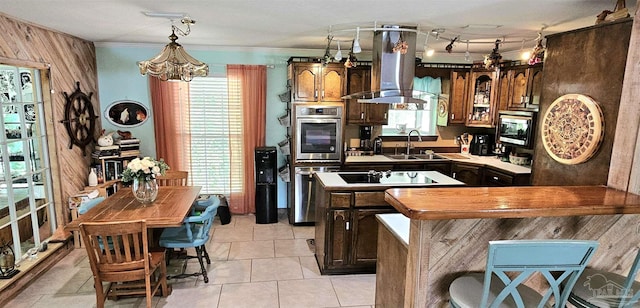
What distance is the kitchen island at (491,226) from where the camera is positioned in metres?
1.72

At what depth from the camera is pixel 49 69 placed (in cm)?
373

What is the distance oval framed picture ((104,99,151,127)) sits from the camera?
188 inches

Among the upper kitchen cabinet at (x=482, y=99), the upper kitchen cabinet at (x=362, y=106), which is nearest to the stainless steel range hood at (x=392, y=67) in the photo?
the upper kitchen cabinet at (x=362, y=106)

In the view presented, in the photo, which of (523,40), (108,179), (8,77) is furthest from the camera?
(108,179)

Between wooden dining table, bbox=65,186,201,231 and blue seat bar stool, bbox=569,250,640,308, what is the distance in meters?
2.66

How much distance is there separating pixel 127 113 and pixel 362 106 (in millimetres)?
3260

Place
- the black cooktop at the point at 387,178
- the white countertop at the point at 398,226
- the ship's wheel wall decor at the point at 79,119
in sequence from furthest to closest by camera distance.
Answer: the ship's wheel wall decor at the point at 79,119
the black cooktop at the point at 387,178
the white countertop at the point at 398,226

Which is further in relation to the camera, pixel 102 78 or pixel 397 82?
pixel 102 78

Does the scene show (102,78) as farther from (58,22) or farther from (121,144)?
(58,22)

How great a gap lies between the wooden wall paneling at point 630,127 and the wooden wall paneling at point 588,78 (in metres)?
0.07

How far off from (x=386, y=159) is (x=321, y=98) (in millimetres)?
1249

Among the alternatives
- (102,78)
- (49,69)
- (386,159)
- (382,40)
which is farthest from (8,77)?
(386,159)

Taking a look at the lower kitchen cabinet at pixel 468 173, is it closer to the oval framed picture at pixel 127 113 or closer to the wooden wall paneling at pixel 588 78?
the wooden wall paneling at pixel 588 78

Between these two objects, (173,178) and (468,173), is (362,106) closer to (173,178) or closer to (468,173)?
(468,173)
